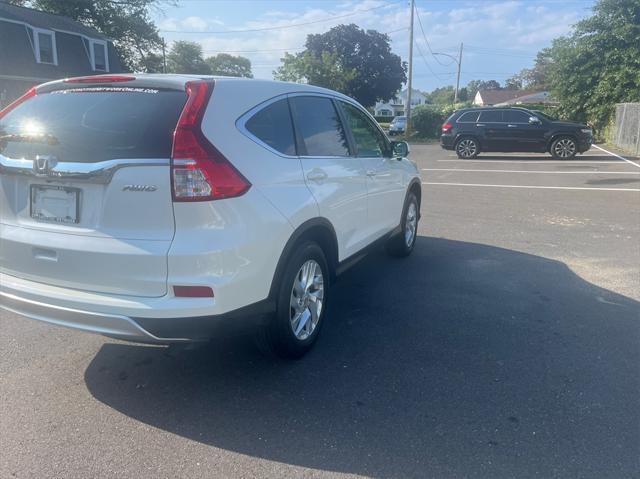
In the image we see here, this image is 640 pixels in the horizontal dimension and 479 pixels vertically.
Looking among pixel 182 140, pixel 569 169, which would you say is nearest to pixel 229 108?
pixel 182 140

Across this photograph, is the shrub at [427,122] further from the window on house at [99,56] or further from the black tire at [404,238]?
the black tire at [404,238]

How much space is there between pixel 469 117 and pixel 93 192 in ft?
60.5

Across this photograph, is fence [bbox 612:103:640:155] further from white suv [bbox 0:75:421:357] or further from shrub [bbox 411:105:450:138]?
white suv [bbox 0:75:421:357]

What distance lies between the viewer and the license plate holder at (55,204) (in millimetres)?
2988

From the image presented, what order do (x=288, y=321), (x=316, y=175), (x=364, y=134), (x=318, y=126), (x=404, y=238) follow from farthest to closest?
(x=404, y=238)
(x=364, y=134)
(x=318, y=126)
(x=316, y=175)
(x=288, y=321)

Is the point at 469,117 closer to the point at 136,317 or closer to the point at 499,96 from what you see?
the point at 136,317

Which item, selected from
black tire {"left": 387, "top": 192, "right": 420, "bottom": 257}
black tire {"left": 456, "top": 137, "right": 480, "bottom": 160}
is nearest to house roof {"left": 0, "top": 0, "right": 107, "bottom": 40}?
black tire {"left": 456, "top": 137, "right": 480, "bottom": 160}

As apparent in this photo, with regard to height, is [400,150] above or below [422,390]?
above

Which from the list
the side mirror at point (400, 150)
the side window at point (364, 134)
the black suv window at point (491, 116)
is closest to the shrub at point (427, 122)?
the black suv window at point (491, 116)

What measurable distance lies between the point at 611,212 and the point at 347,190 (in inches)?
269

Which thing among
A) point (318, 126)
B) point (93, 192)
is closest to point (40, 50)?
point (318, 126)

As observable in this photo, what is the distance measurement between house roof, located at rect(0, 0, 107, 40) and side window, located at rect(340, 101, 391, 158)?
31.1 m

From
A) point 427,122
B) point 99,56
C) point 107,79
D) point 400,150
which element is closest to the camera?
point 107,79

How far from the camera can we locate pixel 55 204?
3039 millimetres
